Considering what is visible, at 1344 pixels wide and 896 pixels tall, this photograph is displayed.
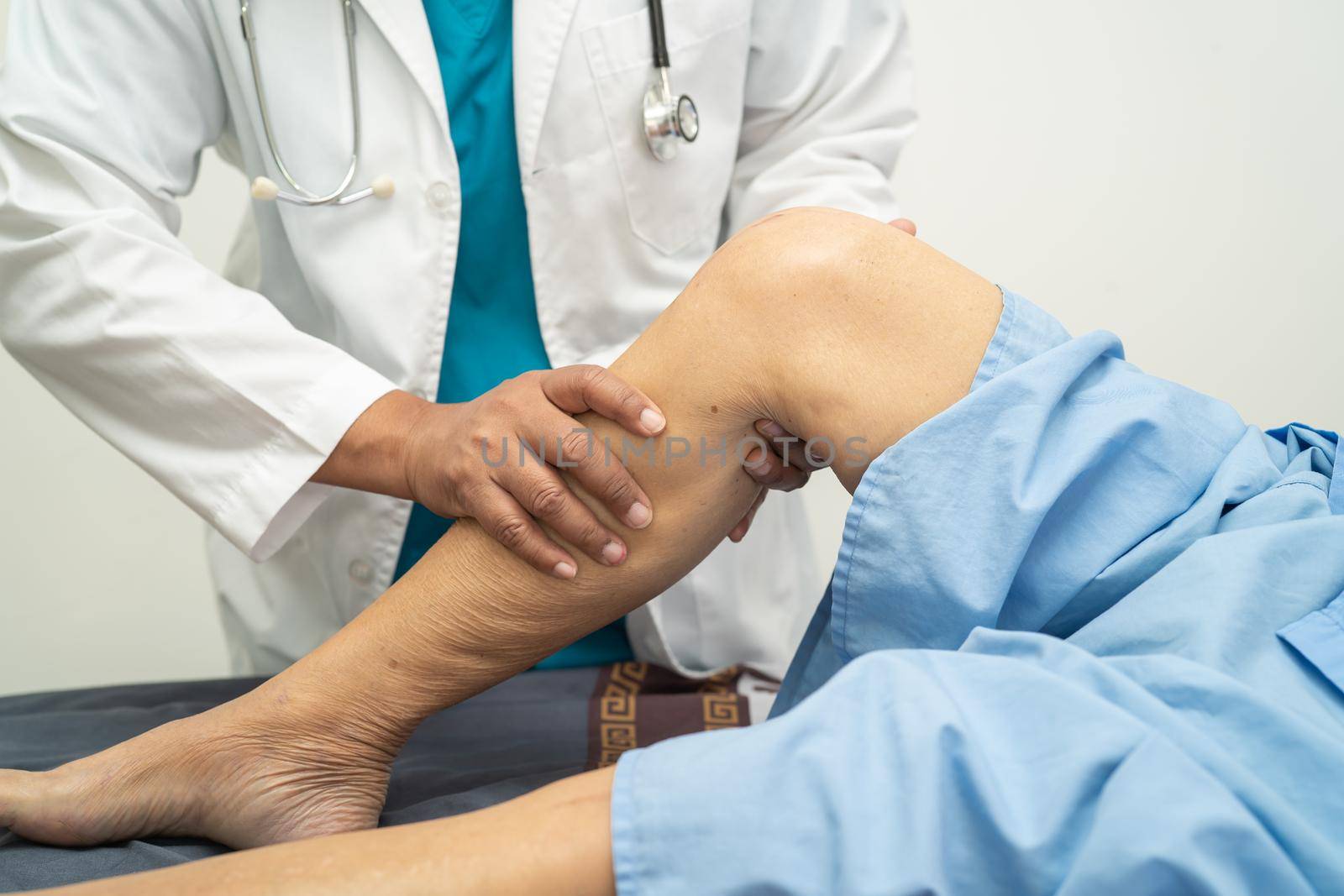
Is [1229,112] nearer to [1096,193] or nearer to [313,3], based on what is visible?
[1096,193]

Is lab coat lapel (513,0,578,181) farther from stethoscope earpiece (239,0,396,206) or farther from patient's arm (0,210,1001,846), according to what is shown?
patient's arm (0,210,1001,846)

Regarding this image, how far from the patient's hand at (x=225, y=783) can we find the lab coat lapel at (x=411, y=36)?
0.51 meters

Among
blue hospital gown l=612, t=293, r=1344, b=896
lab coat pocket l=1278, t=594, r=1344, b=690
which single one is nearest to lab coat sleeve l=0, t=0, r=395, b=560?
blue hospital gown l=612, t=293, r=1344, b=896

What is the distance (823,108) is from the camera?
1059 millimetres

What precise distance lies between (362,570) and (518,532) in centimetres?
35

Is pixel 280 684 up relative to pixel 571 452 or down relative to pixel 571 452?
down

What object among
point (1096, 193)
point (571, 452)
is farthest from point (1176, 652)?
point (1096, 193)

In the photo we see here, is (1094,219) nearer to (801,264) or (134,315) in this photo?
(801,264)

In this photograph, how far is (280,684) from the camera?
0.71m

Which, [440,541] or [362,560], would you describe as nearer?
[440,541]

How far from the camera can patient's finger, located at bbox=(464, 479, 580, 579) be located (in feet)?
2.25

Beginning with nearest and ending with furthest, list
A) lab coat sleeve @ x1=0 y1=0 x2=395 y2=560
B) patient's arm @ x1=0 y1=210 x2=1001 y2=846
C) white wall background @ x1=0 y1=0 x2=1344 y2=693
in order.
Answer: patient's arm @ x1=0 y1=210 x2=1001 y2=846 < lab coat sleeve @ x1=0 y1=0 x2=395 y2=560 < white wall background @ x1=0 y1=0 x2=1344 y2=693

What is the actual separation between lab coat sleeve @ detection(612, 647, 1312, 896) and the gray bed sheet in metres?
0.30

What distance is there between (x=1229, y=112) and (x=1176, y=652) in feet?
4.36
